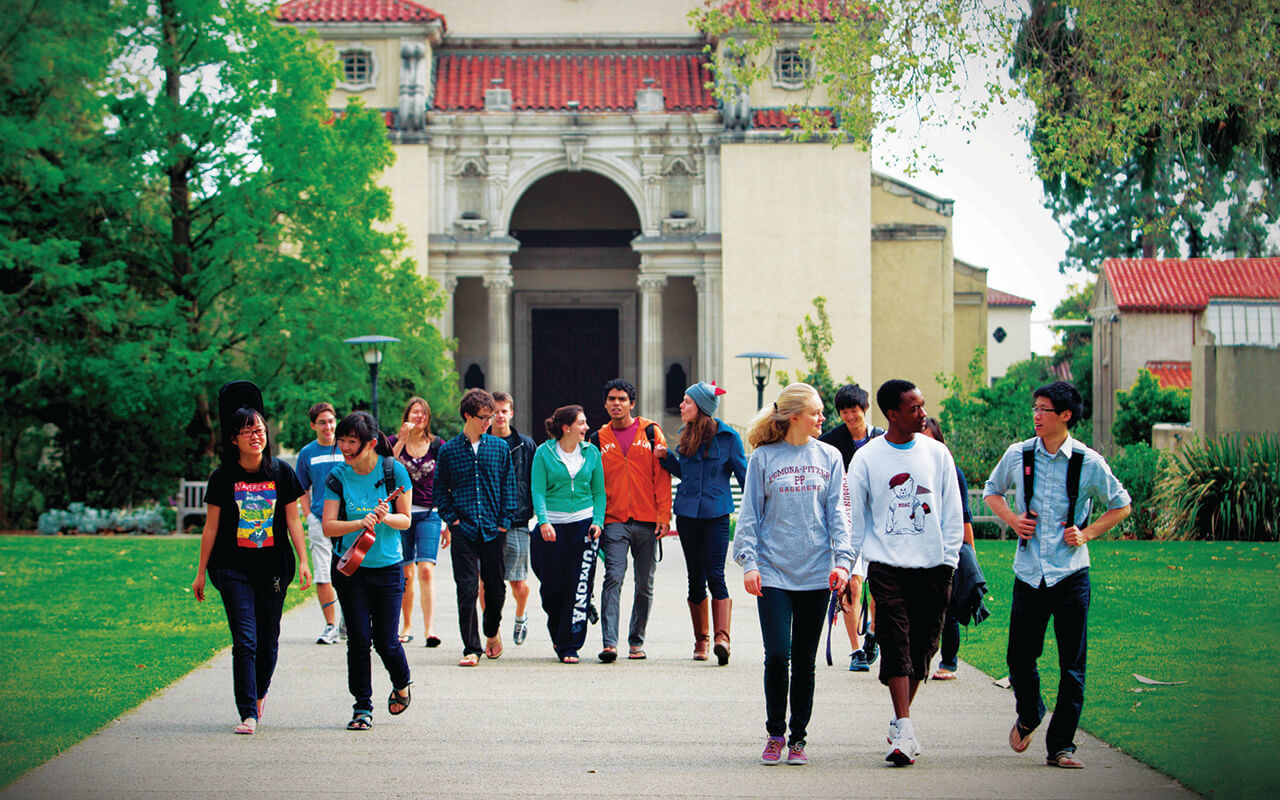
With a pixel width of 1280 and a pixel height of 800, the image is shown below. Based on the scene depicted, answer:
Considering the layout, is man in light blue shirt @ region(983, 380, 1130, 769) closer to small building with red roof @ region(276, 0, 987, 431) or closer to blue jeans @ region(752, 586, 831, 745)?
blue jeans @ region(752, 586, 831, 745)

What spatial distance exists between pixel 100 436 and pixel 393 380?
19.7 feet

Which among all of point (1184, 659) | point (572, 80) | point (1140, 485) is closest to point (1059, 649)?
point (1184, 659)

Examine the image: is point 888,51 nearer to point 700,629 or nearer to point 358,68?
point 700,629

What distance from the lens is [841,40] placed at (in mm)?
17188

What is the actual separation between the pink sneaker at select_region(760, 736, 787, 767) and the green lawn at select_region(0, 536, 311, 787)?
3.53 meters

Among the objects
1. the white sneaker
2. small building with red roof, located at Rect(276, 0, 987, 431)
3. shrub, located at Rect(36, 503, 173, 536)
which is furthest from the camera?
small building with red roof, located at Rect(276, 0, 987, 431)

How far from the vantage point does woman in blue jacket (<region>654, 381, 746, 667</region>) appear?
989 centimetres

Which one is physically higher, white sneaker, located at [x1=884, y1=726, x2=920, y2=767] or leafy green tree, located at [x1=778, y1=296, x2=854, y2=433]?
leafy green tree, located at [x1=778, y1=296, x2=854, y2=433]

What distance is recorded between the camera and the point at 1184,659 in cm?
999

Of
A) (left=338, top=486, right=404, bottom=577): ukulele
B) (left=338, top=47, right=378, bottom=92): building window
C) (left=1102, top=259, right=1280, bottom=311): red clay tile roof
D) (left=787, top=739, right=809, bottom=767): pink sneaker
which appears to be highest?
(left=338, top=47, right=378, bottom=92): building window

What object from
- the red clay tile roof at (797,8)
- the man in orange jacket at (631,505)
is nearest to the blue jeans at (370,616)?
the man in orange jacket at (631,505)

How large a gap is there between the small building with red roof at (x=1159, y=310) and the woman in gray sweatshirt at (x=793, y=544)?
28.5 metres

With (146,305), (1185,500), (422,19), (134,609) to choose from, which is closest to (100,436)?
(146,305)

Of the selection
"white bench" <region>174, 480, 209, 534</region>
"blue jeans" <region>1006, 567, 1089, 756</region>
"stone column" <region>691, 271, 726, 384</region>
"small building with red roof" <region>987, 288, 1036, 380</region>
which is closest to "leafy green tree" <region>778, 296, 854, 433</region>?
"stone column" <region>691, 271, 726, 384</region>
